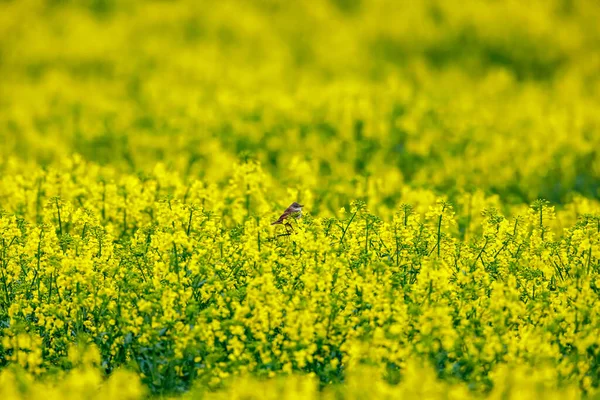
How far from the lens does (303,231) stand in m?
7.11

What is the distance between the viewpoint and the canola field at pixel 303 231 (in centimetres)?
630

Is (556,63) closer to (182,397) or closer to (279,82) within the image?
(279,82)

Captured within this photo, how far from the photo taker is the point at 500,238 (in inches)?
294

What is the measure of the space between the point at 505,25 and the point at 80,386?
55.1 ft

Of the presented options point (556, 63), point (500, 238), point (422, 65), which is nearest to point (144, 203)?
point (500, 238)

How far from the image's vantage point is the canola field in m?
6.30

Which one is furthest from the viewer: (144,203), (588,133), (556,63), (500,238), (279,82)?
(556,63)

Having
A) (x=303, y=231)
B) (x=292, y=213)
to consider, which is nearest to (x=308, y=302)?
(x=303, y=231)

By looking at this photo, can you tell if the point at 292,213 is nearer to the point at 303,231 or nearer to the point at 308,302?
the point at 303,231

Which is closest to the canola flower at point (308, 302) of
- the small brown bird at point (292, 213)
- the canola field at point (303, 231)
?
the canola field at point (303, 231)

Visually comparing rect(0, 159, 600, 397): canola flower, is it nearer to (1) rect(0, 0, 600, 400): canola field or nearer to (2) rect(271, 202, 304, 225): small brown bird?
(1) rect(0, 0, 600, 400): canola field

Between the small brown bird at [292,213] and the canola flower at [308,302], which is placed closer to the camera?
the canola flower at [308,302]

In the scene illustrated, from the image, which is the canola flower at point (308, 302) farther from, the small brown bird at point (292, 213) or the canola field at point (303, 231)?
the small brown bird at point (292, 213)

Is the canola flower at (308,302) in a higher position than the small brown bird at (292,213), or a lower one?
lower
